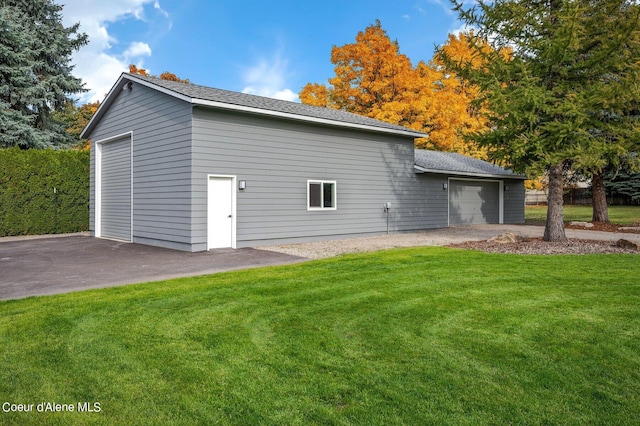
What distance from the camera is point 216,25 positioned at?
684 inches

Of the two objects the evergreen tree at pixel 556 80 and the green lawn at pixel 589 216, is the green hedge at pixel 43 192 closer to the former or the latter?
the evergreen tree at pixel 556 80

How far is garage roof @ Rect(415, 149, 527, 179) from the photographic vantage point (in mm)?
16891

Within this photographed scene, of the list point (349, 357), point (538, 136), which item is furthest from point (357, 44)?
point (349, 357)

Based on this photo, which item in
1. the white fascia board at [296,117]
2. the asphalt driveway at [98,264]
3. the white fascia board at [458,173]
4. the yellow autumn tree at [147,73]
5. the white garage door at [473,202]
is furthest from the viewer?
the yellow autumn tree at [147,73]

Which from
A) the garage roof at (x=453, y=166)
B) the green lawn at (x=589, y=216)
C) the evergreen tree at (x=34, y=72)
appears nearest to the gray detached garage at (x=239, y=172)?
the garage roof at (x=453, y=166)

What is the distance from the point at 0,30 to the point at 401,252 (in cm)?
2072

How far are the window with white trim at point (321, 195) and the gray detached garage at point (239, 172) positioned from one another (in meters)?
0.03

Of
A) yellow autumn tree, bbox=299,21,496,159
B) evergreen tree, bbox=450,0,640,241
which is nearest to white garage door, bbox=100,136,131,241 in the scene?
evergreen tree, bbox=450,0,640,241

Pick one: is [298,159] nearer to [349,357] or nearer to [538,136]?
[538,136]

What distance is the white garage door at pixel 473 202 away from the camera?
18.5 metres

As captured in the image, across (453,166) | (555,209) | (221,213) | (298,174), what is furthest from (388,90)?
(221,213)

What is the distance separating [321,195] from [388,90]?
12.6 m

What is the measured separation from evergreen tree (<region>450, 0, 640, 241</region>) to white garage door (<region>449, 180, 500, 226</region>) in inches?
270

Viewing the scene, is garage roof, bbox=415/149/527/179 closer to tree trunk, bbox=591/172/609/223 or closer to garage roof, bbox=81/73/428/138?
garage roof, bbox=81/73/428/138
